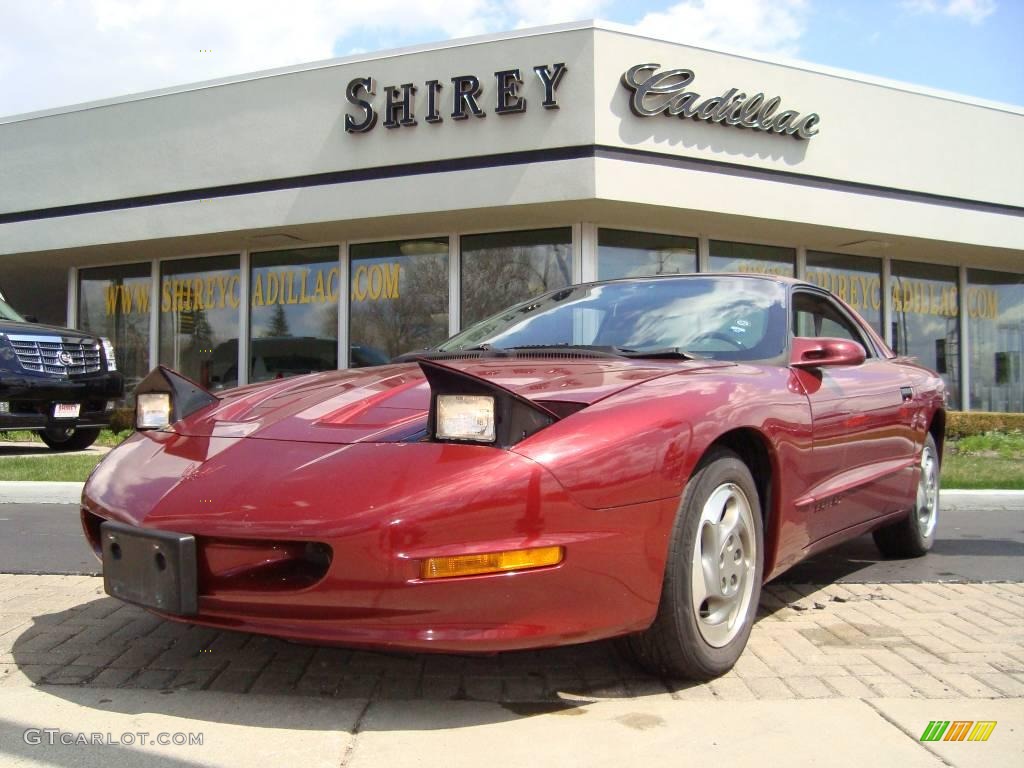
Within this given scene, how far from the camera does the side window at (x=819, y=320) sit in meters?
3.79

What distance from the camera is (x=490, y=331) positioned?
3.87m

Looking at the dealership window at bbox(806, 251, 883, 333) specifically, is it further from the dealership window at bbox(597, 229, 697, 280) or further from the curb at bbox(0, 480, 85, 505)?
the curb at bbox(0, 480, 85, 505)

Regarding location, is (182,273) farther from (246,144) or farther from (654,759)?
(654,759)

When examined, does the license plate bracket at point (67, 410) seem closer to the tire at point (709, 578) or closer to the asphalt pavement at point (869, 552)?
the asphalt pavement at point (869, 552)

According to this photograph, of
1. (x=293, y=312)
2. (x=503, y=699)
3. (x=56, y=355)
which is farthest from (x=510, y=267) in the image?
(x=503, y=699)

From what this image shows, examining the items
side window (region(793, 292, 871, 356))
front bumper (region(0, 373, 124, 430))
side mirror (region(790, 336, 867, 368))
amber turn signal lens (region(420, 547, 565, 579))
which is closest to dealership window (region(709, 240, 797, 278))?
front bumper (region(0, 373, 124, 430))

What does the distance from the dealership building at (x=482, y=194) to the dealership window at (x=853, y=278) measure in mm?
41

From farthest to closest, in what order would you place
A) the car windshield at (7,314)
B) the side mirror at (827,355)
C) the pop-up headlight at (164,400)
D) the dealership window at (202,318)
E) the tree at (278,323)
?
the dealership window at (202,318)
the tree at (278,323)
the car windshield at (7,314)
the side mirror at (827,355)
the pop-up headlight at (164,400)

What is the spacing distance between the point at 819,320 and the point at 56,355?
8727 millimetres

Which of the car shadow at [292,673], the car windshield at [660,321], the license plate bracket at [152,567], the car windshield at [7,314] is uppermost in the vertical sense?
the car windshield at [7,314]

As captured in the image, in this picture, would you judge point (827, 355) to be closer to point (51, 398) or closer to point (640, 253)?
point (51, 398)

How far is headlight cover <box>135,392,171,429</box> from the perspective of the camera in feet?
10.00

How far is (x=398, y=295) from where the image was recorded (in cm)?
1288

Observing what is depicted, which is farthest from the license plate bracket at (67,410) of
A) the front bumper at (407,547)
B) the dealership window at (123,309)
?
the front bumper at (407,547)
